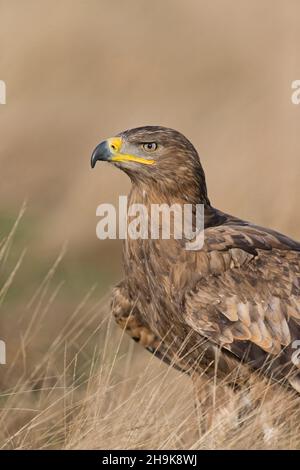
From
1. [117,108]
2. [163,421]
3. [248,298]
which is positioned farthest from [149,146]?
[117,108]

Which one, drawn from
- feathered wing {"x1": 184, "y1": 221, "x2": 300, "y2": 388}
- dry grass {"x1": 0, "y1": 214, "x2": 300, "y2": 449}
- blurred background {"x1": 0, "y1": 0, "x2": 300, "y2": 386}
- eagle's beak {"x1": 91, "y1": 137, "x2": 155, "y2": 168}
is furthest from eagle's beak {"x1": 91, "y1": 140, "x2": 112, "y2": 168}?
blurred background {"x1": 0, "y1": 0, "x2": 300, "y2": 386}

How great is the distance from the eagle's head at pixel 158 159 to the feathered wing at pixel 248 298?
0.33 meters

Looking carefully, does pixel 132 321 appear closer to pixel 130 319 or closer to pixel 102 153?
pixel 130 319

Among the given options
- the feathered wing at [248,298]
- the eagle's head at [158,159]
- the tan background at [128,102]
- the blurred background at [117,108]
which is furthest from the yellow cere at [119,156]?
the tan background at [128,102]

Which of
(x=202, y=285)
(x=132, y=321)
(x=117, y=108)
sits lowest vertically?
(x=132, y=321)

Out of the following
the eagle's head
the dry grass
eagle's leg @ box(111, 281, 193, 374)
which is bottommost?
the dry grass

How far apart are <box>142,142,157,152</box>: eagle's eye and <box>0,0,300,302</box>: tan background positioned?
5.06 meters

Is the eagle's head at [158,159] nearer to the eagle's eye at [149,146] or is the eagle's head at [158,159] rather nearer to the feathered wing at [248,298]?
the eagle's eye at [149,146]

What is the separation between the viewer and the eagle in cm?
646

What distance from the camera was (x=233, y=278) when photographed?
6613 mm

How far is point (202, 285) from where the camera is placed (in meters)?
6.57

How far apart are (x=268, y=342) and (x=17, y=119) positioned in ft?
27.1

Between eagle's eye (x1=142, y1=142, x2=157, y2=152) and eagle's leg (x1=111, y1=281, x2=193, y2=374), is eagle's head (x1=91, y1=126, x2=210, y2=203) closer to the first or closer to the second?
eagle's eye (x1=142, y1=142, x2=157, y2=152)

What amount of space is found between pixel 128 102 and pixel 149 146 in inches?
309
